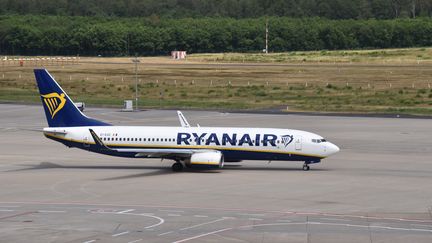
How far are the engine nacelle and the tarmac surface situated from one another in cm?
85

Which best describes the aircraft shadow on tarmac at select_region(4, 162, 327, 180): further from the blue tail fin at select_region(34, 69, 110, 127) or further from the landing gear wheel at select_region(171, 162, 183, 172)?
the blue tail fin at select_region(34, 69, 110, 127)

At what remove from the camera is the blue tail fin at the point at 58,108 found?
248 ft

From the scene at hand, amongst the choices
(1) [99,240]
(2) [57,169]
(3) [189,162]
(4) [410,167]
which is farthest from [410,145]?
(1) [99,240]

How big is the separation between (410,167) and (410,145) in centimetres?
1481

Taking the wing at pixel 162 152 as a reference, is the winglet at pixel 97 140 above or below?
above

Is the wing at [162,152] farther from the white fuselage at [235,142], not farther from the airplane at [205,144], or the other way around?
the white fuselage at [235,142]

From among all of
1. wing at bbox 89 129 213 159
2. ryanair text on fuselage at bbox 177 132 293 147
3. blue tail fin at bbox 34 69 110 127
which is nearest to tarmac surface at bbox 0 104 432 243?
wing at bbox 89 129 213 159

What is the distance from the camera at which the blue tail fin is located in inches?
2975

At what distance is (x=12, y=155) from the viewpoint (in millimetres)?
83312

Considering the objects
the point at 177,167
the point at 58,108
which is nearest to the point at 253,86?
the point at 58,108

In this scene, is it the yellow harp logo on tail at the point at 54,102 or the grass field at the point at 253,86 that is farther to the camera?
the grass field at the point at 253,86

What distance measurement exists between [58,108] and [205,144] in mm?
12842

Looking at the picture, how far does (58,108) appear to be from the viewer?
76.0 m

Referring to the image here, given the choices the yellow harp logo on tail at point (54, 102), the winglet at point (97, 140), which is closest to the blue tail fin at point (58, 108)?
the yellow harp logo on tail at point (54, 102)
